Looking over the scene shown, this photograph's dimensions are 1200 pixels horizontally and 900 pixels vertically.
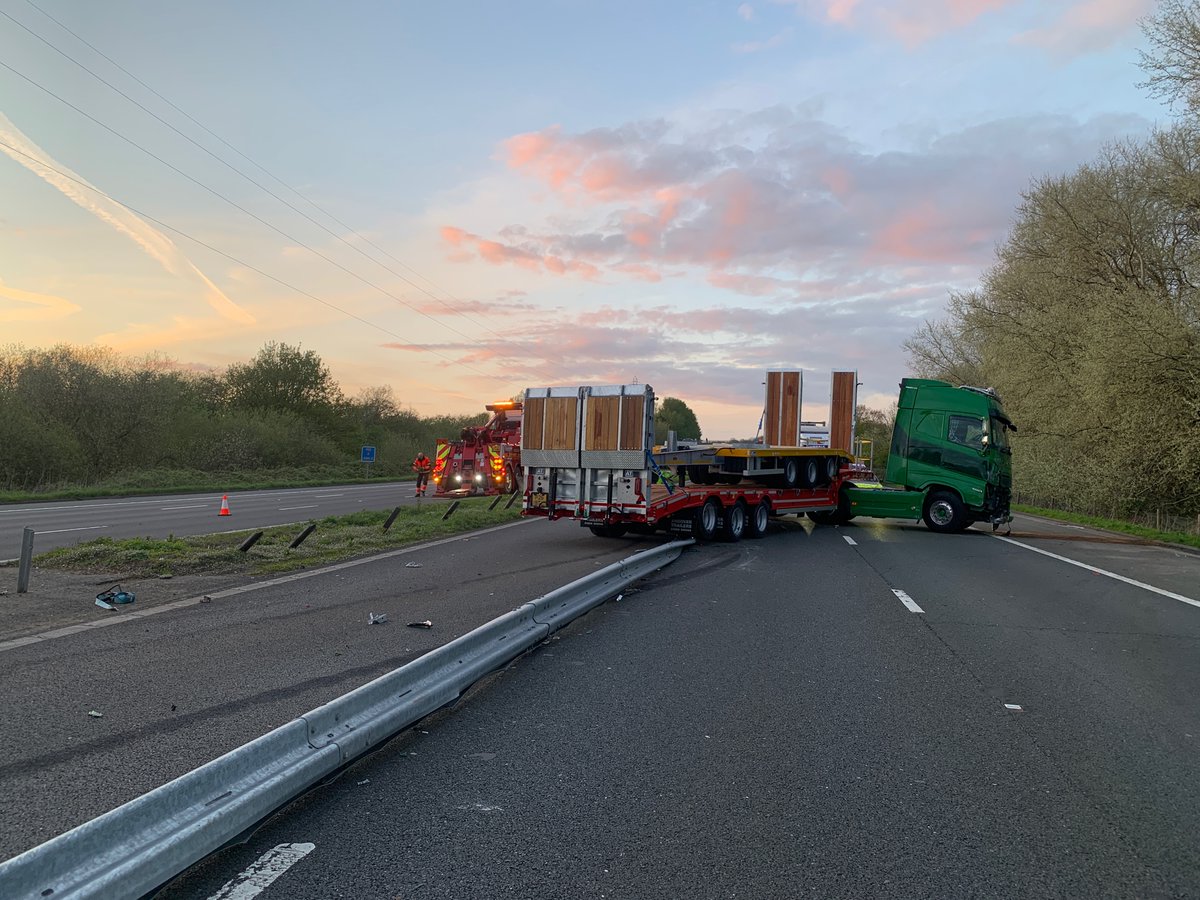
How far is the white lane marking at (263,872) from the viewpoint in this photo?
3279mm

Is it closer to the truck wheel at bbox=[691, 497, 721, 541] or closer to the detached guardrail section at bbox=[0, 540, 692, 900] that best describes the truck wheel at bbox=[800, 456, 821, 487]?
the truck wheel at bbox=[691, 497, 721, 541]

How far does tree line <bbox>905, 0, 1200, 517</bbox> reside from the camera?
2112 cm

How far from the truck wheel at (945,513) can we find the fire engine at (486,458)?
46.0 ft

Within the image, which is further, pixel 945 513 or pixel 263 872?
pixel 945 513

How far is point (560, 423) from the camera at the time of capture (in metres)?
16.5

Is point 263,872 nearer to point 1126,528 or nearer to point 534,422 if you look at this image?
point 534,422

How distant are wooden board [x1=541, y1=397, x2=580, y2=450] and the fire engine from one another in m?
13.8

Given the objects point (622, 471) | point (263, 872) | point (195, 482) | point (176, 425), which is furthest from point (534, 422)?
point (176, 425)

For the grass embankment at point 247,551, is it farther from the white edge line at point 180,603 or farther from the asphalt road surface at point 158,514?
the asphalt road surface at point 158,514

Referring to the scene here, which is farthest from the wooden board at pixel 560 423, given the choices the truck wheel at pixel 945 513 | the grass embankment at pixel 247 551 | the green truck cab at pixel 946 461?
the truck wheel at pixel 945 513

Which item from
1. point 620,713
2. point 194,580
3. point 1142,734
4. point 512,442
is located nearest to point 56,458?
point 512,442

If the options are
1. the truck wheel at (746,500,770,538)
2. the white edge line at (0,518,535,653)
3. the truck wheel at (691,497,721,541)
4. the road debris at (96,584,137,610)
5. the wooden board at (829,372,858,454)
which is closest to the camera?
the white edge line at (0,518,535,653)

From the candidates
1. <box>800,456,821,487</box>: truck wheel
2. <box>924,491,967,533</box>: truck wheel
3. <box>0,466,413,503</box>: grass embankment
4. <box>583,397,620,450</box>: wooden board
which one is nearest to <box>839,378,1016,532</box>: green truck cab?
<box>924,491,967,533</box>: truck wheel

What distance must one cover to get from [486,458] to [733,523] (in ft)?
47.6
